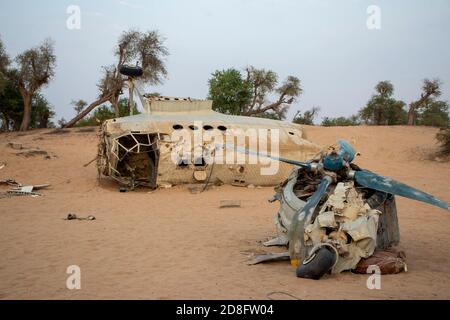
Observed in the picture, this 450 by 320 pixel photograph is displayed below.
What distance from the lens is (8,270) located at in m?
6.44

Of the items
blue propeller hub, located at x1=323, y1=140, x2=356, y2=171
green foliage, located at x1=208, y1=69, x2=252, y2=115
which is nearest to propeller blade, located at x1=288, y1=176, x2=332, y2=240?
blue propeller hub, located at x1=323, y1=140, x2=356, y2=171

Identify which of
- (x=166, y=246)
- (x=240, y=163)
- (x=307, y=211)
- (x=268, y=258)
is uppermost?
(x=307, y=211)

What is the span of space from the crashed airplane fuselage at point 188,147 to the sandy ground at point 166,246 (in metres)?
0.74

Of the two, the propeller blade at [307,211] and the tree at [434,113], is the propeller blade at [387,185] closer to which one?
the propeller blade at [307,211]

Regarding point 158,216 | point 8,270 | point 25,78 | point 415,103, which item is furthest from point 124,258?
point 415,103

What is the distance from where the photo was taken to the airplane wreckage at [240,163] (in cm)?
658

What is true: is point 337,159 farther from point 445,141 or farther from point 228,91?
point 228,91

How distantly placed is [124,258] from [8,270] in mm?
1631

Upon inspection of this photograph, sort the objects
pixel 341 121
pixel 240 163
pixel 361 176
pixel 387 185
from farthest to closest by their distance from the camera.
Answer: pixel 341 121 → pixel 240 163 → pixel 361 176 → pixel 387 185

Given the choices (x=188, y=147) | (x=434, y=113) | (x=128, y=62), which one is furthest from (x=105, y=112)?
(x=434, y=113)

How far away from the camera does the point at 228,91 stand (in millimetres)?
31297

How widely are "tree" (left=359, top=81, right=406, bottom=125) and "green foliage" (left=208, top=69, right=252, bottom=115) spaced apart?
10.7 metres

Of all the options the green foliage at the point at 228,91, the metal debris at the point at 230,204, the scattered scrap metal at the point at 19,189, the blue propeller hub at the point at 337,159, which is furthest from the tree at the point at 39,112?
the blue propeller hub at the point at 337,159

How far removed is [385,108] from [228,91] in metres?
12.9
